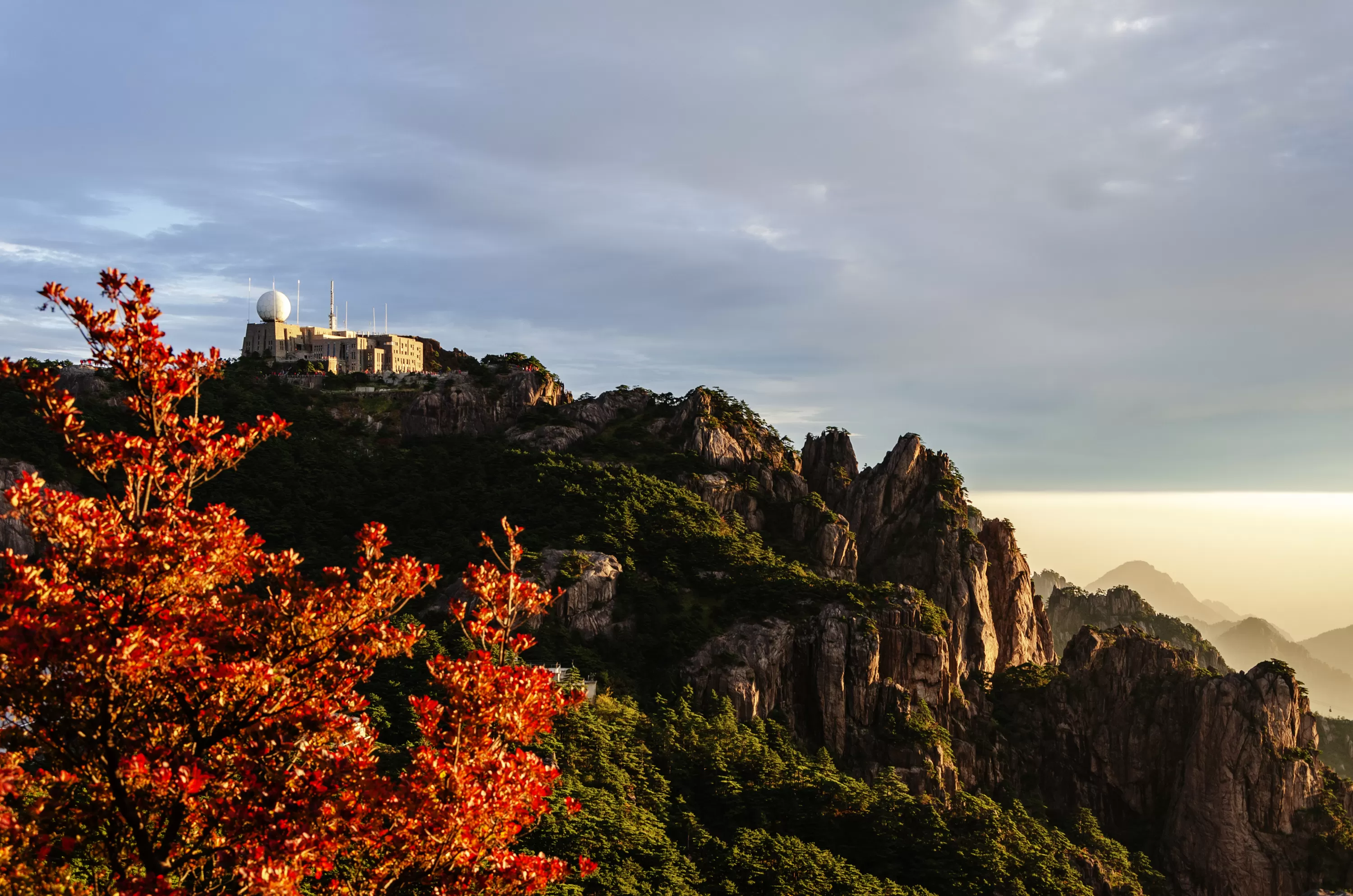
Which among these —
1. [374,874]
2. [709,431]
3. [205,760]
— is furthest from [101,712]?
[709,431]

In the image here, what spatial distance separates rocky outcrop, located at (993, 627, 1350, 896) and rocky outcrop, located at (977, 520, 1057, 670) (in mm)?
8585

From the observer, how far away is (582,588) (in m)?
67.1

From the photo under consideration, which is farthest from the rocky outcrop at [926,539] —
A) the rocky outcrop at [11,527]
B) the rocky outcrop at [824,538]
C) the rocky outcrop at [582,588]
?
the rocky outcrop at [11,527]

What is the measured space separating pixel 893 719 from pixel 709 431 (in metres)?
39.2

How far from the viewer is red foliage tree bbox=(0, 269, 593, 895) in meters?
11.9

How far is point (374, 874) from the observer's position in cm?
1337

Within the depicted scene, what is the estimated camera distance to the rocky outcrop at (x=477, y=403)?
10169 centimetres

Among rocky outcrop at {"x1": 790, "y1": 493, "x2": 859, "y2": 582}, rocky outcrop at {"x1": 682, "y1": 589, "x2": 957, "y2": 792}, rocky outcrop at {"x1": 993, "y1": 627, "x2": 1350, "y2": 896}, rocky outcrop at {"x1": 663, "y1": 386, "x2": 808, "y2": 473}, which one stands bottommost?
rocky outcrop at {"x1": 993, "y1": 627, "x2": 1350, "y2": 896}

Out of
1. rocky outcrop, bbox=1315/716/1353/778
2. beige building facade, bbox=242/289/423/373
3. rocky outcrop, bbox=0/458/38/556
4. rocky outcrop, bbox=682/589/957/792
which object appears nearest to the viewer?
rocky outcrop, bbox=0/458/38/556

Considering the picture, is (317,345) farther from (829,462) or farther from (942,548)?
(942,548)

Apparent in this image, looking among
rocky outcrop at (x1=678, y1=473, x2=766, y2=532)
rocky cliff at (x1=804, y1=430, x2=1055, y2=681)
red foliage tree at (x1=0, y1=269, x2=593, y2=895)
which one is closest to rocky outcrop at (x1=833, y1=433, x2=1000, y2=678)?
rocky cliff at (x1=804, y1=430, x2=1055, y2=681)

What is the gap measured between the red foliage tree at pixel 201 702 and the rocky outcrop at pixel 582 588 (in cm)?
5108

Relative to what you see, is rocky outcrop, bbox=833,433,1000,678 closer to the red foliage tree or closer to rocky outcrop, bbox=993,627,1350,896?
rocky outcrop, bbox=993,627,1350,896

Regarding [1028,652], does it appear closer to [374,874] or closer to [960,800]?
[960,800]
